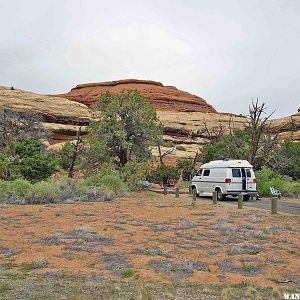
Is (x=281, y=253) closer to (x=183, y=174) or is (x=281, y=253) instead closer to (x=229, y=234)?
(x=229, y=234)

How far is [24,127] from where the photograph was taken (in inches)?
1567

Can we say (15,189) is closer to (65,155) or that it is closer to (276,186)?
(276,186)

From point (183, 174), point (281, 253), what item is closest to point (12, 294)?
point (281, 253)

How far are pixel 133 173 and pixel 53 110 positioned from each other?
32.1m

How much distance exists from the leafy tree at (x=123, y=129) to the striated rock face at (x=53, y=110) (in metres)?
23.4

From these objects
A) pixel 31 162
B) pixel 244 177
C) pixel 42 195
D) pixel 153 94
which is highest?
pixel 153 94

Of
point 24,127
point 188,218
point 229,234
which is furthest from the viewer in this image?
point 24,127

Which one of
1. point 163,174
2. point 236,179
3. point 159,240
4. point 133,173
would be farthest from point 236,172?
point 163,174

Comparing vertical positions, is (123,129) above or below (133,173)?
above

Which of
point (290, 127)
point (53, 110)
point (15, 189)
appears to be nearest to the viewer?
point (15, 189)

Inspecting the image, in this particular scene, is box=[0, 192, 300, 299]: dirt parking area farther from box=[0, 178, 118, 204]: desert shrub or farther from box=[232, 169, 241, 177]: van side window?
box=[232, 169, 241, 177]: van side window

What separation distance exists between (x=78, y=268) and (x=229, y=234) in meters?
4.79

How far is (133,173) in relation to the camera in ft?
86.4

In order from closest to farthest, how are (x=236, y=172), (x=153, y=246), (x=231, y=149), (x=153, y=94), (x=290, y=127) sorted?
(x=153, y=246) < (x=236, y=172) < (x=231, y=149) < (x=290, y=127) < (x=153, y=94)
